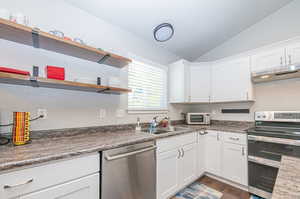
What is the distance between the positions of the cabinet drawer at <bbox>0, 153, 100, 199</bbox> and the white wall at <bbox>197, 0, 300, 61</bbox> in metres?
3.17

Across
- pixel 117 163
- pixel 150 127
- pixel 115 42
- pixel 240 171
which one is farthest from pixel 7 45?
pixel 240 171

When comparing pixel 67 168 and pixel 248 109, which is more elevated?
pixel 248 109

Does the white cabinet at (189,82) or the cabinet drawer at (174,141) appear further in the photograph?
the white cabinet at (189,82)

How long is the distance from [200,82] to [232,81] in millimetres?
574

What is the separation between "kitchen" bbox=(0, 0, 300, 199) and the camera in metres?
1.04

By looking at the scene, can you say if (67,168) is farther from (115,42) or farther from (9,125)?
(115,42)

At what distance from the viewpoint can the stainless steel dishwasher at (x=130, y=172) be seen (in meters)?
1.13

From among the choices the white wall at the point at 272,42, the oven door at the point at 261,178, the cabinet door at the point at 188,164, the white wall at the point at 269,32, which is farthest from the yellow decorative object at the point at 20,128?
the white wall at the point at 269,32

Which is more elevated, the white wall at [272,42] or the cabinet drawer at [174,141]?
the white wall at [272,42]

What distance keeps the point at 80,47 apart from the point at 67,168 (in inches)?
44.6

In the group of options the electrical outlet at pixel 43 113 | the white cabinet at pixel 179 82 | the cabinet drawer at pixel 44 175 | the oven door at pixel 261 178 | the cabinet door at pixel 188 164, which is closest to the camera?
the cabinet drawer at pixel 44 175

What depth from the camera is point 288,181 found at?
57 centimetres

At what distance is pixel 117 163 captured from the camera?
1188 millimetres

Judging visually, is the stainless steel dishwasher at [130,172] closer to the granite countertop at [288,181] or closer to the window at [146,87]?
the window at [146,87]
